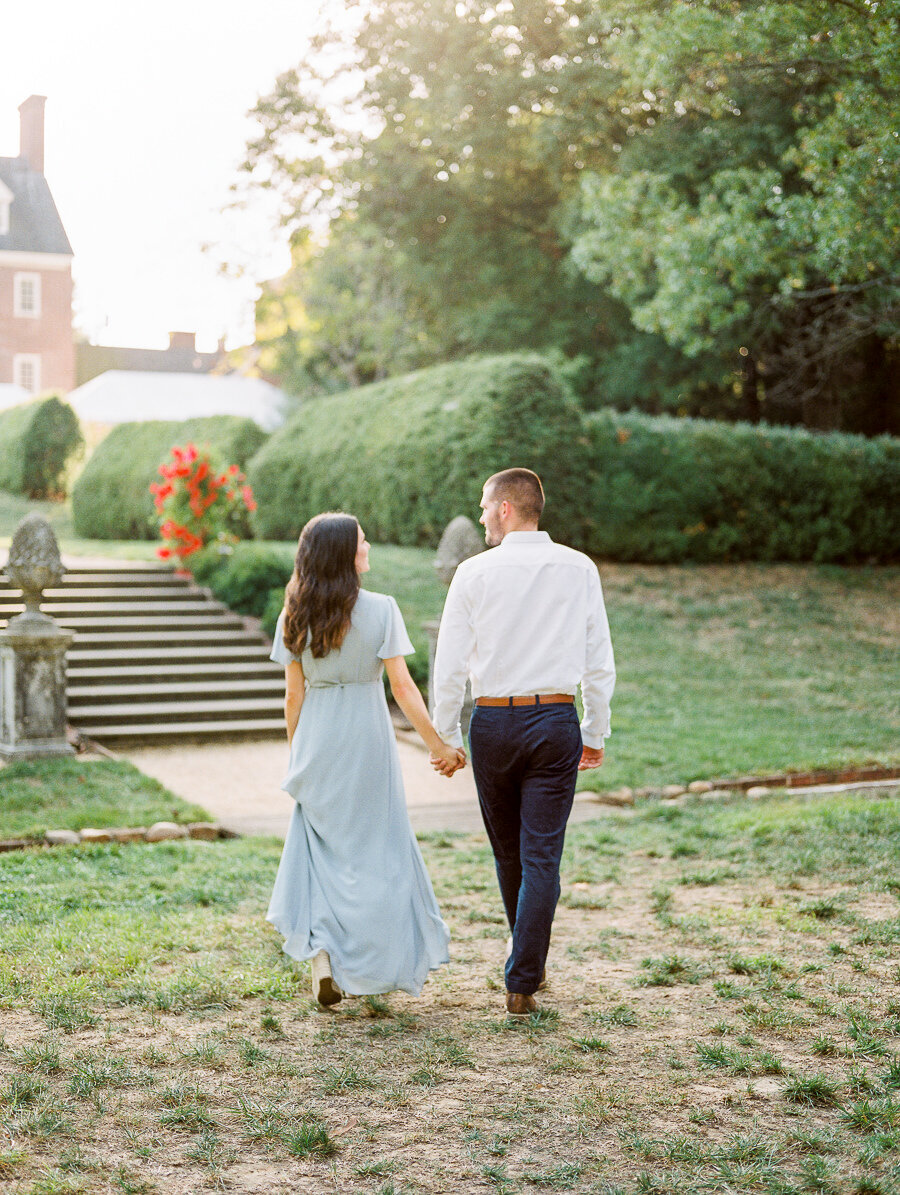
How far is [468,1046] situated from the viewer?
167 inches

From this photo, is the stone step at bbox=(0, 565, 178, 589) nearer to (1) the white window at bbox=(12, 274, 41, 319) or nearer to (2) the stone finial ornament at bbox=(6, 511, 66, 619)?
(2) the stone finial ornament at bbox=(6, 511, 66, 619)

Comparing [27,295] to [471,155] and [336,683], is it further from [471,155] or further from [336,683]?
[336,683]

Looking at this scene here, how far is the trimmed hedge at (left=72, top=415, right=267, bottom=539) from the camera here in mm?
22766

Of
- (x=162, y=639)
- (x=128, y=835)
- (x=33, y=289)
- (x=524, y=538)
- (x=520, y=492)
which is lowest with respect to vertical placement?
(x=128, y=835)

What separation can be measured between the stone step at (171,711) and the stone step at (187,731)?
6 cm

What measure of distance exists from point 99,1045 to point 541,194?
21.8 m

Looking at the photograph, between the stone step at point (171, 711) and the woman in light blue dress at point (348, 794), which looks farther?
the stone step at point (171, 711)

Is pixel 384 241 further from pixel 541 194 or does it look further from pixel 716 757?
pixel 716 757

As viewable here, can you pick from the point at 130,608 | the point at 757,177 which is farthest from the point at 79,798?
the point at 757,177

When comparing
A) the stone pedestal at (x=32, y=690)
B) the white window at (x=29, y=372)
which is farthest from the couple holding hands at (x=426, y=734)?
the white window at (x=29, y=372)

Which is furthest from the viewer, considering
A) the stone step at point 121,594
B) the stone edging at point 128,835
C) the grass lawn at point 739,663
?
the stone step at point 121,594

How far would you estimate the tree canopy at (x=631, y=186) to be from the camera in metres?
12.8

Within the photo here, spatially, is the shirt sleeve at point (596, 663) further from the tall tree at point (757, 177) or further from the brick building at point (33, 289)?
the brick building at point (33, 289)

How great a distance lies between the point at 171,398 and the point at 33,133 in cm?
1501
